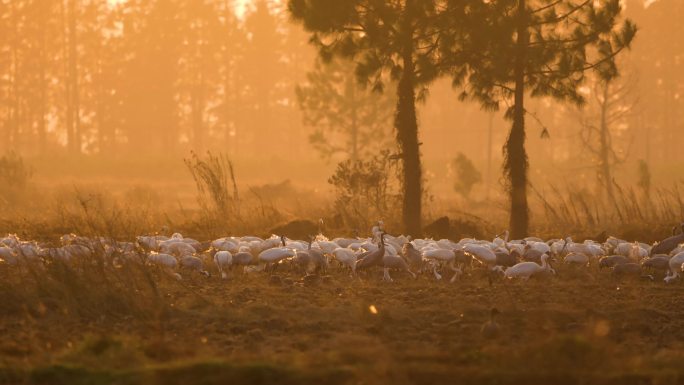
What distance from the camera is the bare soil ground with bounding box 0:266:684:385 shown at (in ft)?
30.9

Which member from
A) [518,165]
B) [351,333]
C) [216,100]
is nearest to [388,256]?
[351,333]

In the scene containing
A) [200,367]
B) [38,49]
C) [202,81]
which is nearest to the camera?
[200,367]

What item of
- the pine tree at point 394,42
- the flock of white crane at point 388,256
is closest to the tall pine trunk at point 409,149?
the pine tree at point 394,42

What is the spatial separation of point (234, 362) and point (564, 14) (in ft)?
50.9

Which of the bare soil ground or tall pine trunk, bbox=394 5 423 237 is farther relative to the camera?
tall pine trunk, bbox=394 5 423 237

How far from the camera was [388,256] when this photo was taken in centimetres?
1667

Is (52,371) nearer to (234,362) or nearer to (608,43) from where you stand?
(234,362)

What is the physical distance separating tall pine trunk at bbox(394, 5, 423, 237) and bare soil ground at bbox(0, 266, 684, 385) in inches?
283

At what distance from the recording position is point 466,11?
23.5m

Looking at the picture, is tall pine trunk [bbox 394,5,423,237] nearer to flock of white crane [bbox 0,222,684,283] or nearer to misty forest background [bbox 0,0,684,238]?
flock of white crane [bbox 0,222,684,283]

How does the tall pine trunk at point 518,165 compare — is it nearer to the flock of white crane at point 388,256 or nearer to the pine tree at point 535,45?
the pine tree at point 535,45

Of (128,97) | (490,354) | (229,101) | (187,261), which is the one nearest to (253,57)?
(229,101)

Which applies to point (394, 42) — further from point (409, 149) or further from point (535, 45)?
point (535, 45)

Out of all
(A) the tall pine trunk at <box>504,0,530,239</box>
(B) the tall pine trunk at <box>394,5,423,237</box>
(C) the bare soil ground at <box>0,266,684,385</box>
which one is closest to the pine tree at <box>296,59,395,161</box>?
(B) the tall pine trunk at <box>394,5,423,237</box>
